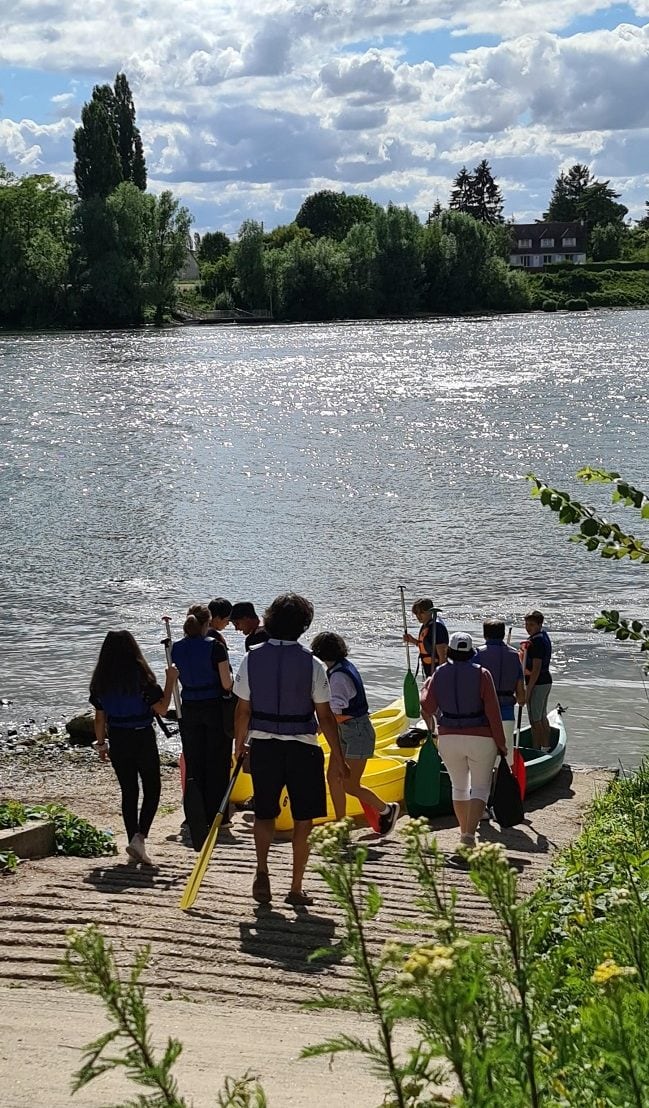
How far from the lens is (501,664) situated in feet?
33.2

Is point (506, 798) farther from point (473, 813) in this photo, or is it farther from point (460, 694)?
point (460, 694)

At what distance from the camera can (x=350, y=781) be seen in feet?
30.8

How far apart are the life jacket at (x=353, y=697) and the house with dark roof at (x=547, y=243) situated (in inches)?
6606

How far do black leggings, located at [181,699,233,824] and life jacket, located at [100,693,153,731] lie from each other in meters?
0.46

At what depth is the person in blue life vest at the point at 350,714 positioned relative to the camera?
902 centimetres

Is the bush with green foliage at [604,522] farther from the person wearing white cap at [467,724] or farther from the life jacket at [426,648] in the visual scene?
the life jacket at [426,648]

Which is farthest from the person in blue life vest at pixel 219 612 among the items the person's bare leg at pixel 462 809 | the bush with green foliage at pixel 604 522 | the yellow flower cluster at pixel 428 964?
the yellow flower cluster at pixel 428 964

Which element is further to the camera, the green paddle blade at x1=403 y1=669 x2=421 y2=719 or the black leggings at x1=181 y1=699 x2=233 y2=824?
the green paddle blade at x1=403 y1=669 x2=421 y2=719

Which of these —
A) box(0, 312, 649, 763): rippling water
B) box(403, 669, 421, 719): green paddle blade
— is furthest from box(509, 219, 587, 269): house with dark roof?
box(403, 669, 421, 719): green paddle blade

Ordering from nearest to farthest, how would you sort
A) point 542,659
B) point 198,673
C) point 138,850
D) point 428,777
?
point 138,850, point 198,673, point 428,777, point 542,659

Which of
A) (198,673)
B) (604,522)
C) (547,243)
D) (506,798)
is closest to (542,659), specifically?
(506,798)

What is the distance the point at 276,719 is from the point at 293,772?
316mm

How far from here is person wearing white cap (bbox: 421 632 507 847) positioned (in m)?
8.73

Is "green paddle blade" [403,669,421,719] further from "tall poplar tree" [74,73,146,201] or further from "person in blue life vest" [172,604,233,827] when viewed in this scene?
"tall poplar tree" [74,73,146,201]
